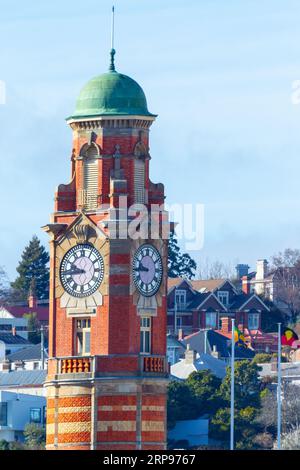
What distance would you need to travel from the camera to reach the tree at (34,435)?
417 ft

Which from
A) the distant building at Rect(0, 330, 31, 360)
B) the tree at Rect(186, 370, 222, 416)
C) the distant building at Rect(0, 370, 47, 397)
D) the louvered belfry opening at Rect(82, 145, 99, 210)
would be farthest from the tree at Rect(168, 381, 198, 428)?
the louvered belfry opening at Rect(82, 145, 99, 210)

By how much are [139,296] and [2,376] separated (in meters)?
79.8

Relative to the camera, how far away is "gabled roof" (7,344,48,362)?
17538cm

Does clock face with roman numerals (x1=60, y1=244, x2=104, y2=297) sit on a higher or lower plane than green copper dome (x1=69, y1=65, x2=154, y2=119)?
lower

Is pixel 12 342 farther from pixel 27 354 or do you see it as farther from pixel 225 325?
pixel 225 325

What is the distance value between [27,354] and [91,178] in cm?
9665

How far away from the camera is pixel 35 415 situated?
144 meters

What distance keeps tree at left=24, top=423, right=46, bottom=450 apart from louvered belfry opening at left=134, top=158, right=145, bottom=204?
4456cm

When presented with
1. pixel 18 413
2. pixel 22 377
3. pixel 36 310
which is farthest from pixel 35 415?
pixel 36 310

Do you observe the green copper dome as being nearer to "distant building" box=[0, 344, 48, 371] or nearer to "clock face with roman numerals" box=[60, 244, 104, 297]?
"clock face with roman numerals" box=[60, 244, 104, 297]

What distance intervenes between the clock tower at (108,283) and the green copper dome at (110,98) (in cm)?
3

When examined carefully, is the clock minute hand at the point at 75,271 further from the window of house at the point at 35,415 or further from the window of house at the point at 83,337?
the window of house at the point at 35,415
